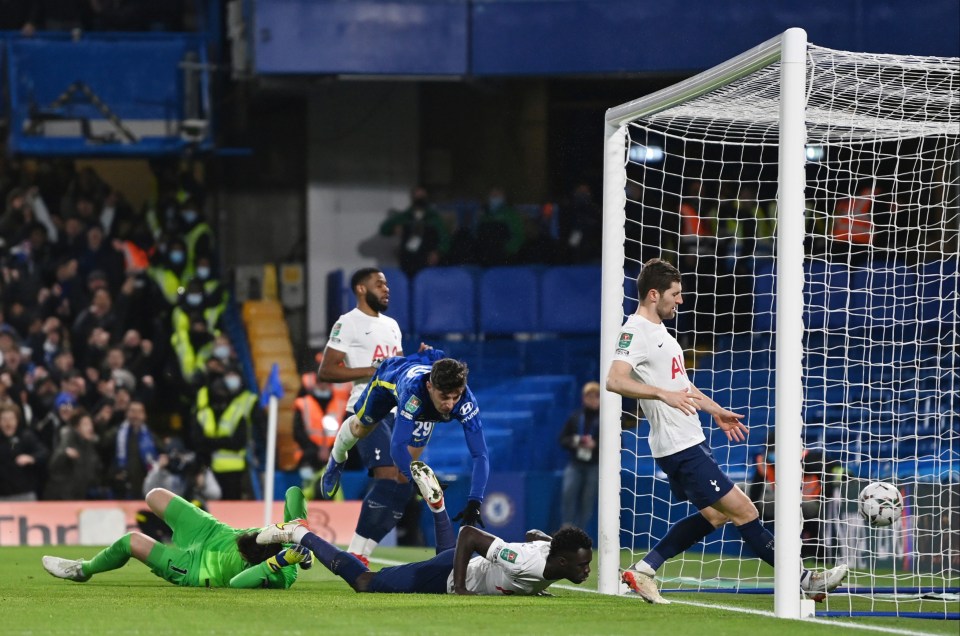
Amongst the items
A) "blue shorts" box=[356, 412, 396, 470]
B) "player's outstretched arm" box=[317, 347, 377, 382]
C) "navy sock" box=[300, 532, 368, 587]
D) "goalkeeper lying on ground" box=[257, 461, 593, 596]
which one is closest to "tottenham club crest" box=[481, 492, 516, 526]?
"player's outstretched arm" box=[317, 347, 377, 382]

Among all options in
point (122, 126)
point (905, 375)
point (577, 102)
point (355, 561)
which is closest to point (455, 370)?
point (355, 561)

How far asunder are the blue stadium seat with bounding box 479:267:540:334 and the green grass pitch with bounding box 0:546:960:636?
1044cm

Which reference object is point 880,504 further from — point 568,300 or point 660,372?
point 568,300

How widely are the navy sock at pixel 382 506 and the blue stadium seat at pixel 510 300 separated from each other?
31.8 ft

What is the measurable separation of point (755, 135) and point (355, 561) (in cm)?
500

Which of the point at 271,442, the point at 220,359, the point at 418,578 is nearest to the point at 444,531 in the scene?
the point at 418,578

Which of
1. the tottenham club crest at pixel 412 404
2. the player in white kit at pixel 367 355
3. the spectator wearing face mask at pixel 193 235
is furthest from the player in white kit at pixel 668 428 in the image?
the spectator wearing face mask at pixel 193 235

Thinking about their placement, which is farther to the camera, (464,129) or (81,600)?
(464,129)

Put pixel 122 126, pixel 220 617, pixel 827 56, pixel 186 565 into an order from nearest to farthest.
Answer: pixel 220 617, pixel 827 56, pixel 186 565, pixel 122 126

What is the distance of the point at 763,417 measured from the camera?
17469 millimetres

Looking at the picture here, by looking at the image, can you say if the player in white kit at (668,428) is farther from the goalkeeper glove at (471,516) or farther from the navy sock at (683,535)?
the goalkeeper glove at (471,516)

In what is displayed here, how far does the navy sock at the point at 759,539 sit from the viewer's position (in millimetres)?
8156

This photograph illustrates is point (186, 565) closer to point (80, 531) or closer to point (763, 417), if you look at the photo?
point (80, 531)

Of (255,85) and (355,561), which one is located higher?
(255,85)
